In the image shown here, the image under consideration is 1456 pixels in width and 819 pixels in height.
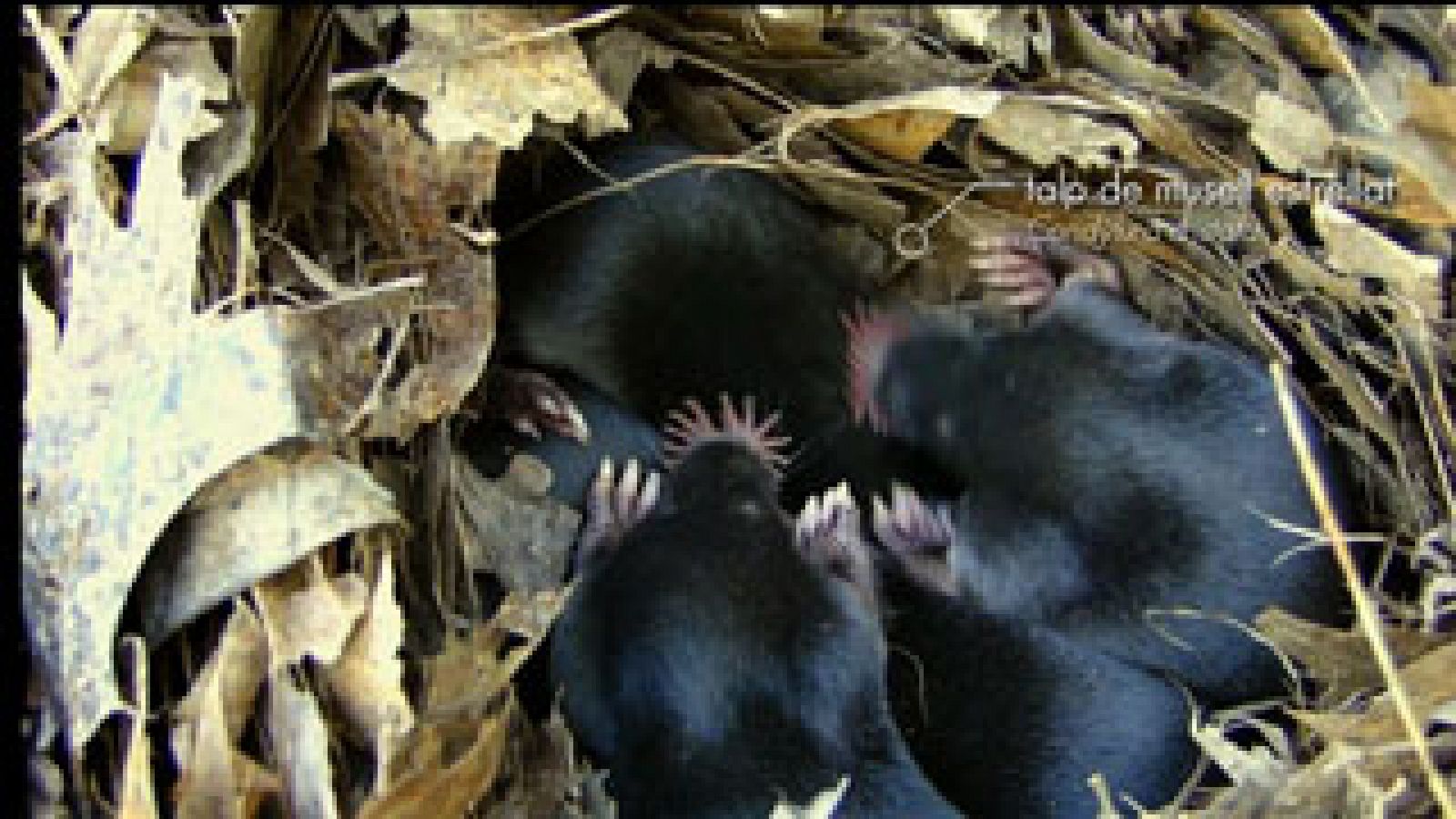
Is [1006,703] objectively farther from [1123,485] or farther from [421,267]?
[421,267]

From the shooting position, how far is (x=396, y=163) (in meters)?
2.53

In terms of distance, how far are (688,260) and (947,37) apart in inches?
21.3

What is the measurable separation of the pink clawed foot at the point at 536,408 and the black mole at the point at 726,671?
24 cm

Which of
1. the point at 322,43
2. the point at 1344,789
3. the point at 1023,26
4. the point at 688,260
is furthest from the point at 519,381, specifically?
the point at 1344,789

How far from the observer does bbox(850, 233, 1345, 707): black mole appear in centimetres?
260

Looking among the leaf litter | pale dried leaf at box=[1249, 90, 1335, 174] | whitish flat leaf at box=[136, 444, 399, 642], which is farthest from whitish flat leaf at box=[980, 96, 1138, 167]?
whitish flat leaf at box=[136, 444, 399, 642]

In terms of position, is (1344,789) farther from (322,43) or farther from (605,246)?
(322,43)

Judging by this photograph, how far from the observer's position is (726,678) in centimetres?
253

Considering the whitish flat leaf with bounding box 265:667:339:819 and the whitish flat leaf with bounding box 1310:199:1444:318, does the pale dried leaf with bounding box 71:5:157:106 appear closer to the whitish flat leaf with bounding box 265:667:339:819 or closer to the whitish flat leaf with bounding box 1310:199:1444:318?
the whitish flat leaf with bounding box 265:667:339:819

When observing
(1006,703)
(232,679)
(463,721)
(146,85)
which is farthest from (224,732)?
(1006,703)

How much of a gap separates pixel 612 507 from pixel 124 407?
807 mm

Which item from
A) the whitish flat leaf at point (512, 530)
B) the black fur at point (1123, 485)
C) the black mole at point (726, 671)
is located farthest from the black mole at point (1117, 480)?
the whitish flat leaf at point (512, 530)

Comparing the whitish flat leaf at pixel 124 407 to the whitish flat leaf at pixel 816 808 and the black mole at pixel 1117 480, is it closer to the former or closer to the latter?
the whitish flat leaf at pixel 816 808

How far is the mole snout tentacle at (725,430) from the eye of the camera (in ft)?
9.38
